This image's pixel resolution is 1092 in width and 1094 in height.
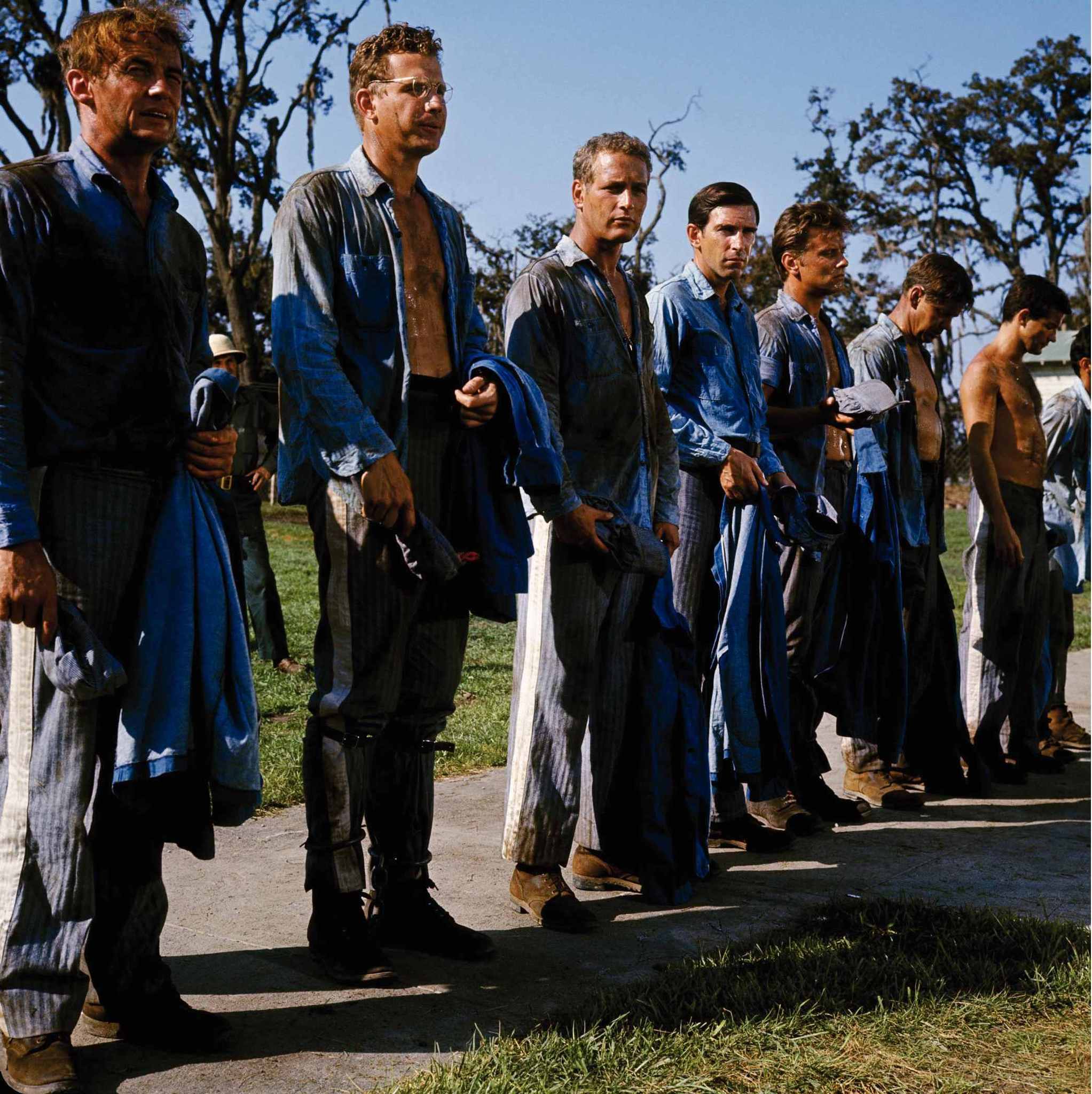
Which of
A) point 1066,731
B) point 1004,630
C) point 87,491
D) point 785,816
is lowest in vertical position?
point 785,816

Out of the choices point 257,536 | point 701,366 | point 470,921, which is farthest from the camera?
point 257,536

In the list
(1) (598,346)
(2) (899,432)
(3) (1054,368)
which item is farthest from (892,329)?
(3) (1054,368)

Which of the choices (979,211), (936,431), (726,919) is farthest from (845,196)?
(726,919)

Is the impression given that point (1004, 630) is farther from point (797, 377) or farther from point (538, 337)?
point (538, 337)

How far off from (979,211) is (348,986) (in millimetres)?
44352

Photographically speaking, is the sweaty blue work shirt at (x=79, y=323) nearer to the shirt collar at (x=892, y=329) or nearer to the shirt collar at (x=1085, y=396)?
the shirt collar at (x=892, y=329)

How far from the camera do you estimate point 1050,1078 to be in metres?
3.26

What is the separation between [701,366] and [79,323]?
2604 millimetres

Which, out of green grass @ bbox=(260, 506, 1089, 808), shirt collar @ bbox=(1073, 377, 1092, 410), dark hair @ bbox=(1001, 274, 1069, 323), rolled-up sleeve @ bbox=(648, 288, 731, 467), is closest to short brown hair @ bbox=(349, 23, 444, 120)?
rolled-up sleeve @ bbox=(648, 288, 731, 467)

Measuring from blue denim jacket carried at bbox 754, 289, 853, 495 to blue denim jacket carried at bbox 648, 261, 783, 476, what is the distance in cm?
55

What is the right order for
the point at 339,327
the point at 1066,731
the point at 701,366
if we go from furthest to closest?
the point at 1066,731, the point at 701,366, the point at 339,327

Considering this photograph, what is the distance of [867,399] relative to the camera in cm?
559

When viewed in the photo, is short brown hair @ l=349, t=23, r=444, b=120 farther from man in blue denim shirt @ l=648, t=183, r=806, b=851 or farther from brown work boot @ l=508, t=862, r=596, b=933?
brown work boot @ l=508, t=862, r=596, b=933

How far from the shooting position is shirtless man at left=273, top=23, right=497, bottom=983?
3584 mm
